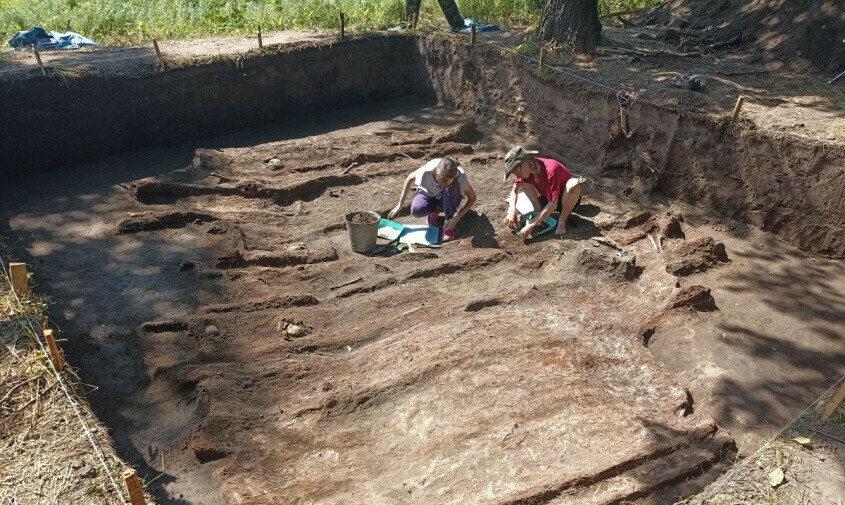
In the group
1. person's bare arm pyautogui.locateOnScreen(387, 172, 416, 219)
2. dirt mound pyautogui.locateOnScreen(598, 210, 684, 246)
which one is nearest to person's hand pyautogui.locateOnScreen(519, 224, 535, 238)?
dirt mound pyautogui.locateOnScreen(598, 210, 684, 246)

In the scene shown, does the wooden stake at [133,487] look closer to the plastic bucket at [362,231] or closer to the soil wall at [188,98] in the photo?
the plastic bucket at [362,231]

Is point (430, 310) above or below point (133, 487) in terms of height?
below

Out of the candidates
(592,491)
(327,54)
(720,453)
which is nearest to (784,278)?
(720,453)

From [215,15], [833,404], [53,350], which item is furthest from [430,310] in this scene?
[215,15]

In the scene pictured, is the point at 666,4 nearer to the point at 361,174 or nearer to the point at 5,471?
the point at 361,174

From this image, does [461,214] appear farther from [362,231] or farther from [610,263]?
[610,263]

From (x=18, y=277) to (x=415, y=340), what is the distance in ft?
9.24

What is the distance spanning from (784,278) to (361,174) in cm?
484

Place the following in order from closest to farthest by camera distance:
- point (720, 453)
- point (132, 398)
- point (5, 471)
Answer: point (5, 471), point (720, 453), point (132, 398)

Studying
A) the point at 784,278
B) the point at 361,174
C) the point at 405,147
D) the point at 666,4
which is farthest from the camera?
the point at 666,4

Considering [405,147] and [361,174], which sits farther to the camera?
[405,147]

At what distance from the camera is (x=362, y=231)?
6.38 meters

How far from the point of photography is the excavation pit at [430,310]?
4008mm

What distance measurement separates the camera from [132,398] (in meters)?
4.59
